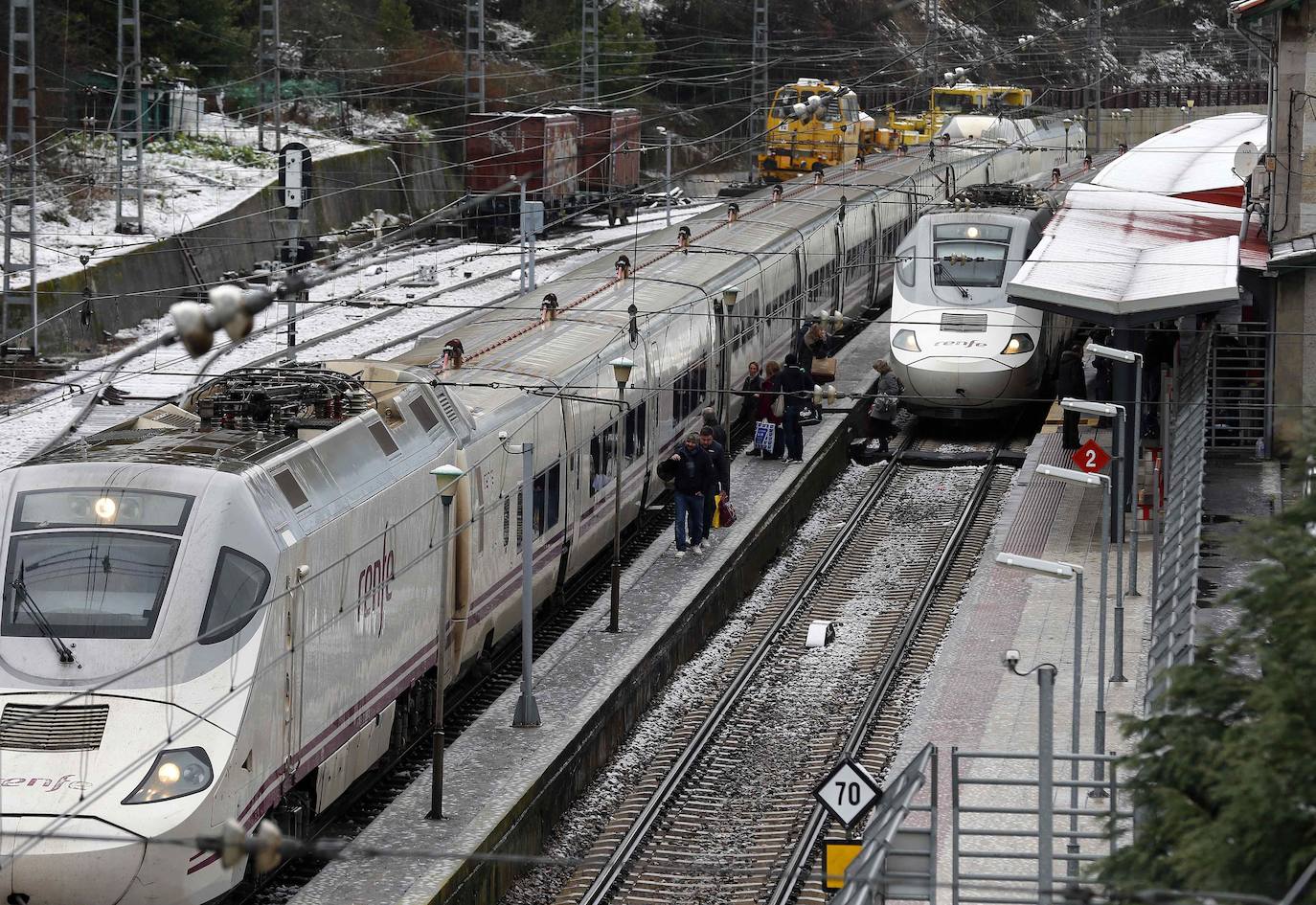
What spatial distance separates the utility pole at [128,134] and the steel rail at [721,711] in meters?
19.4

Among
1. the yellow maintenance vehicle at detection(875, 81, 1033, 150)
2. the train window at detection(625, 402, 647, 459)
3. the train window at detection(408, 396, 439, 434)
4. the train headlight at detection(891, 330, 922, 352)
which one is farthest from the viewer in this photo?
the yellow maintenance vehicle at detection(875, 81, 1033, 150)

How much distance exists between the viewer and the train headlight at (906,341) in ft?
92.7

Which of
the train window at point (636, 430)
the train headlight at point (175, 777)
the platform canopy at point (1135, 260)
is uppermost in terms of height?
the platform canopy at point (1135, 260)

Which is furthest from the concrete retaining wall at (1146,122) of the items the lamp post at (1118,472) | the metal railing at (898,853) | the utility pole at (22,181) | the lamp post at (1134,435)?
the metal railing at (898,853)

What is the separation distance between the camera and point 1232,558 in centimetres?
1995

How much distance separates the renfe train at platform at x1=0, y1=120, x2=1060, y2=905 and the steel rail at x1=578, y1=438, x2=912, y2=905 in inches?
86.2

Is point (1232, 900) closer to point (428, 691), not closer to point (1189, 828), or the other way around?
point (1189, 828)

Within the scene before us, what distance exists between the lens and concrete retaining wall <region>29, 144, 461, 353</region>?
38.1 meters

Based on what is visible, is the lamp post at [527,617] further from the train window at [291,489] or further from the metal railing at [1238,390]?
the metal railing at [1238,390]

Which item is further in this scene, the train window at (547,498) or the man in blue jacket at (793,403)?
the man in blue jacket at (793,403)

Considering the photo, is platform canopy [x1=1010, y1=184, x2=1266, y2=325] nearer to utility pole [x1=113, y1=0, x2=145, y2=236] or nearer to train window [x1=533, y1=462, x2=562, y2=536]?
train window [x1=533, y1=462, x2=562, y2=536]

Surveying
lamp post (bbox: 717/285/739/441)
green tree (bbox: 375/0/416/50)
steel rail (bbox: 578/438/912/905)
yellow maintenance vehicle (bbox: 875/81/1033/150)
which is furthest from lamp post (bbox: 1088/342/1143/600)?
green tree (bbox: 375/0/416/50)

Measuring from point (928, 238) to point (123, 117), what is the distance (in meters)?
30.5

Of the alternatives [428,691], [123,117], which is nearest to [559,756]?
[428,691]
